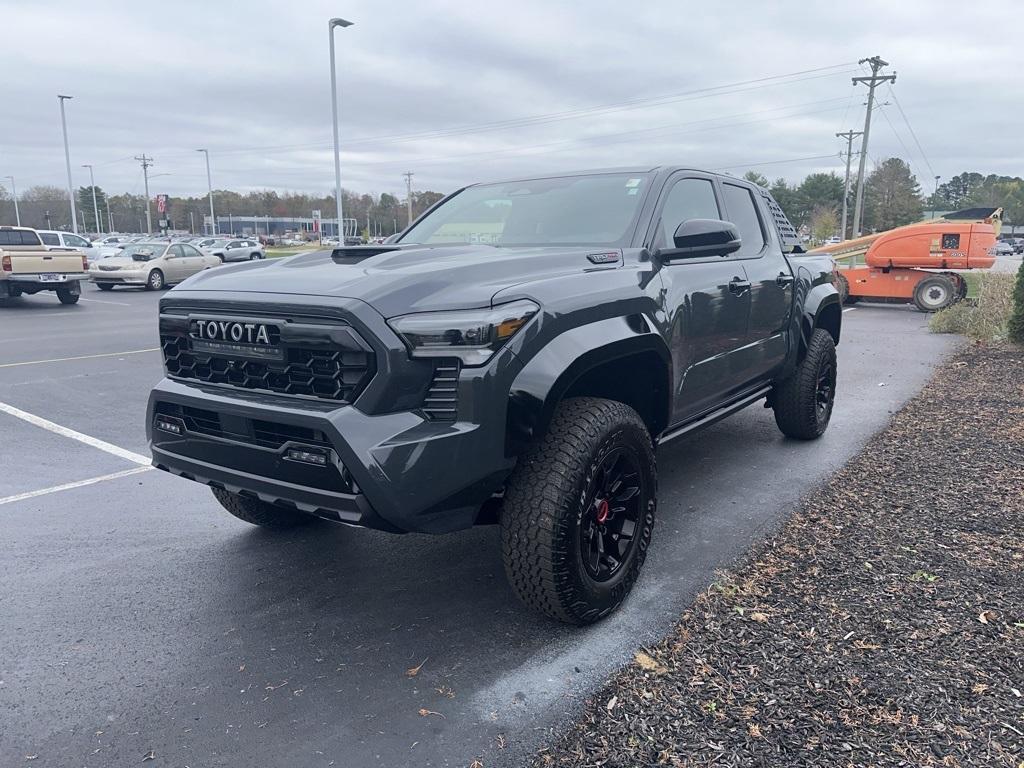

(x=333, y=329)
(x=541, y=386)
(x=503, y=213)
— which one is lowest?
(x=541, y=386)

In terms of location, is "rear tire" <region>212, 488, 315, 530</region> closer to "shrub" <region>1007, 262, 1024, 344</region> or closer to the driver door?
the driver door

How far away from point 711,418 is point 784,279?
1.30 m

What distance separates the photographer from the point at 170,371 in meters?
3.37

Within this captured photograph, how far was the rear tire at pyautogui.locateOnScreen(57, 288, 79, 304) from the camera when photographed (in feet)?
59.9

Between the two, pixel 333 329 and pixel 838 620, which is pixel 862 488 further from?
pixel 333 329

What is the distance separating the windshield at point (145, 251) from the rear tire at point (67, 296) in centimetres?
522

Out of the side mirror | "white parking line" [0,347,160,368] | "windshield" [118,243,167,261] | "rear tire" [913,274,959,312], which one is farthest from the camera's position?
"windshield" [118,243,167,261]

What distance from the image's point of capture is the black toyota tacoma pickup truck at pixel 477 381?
2.67m

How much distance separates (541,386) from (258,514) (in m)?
2.02

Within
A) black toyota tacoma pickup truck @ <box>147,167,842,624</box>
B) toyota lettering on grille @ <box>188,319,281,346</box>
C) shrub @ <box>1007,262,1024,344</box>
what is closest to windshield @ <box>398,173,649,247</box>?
black toyota tacoma pickup truck @ <box>147,167,842,624</box>

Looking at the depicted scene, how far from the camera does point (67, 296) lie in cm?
1836

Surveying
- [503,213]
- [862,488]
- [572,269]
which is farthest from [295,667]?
[862,488]

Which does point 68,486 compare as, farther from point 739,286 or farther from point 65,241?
point 65,241

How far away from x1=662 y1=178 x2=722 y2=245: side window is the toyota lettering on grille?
2.05m
